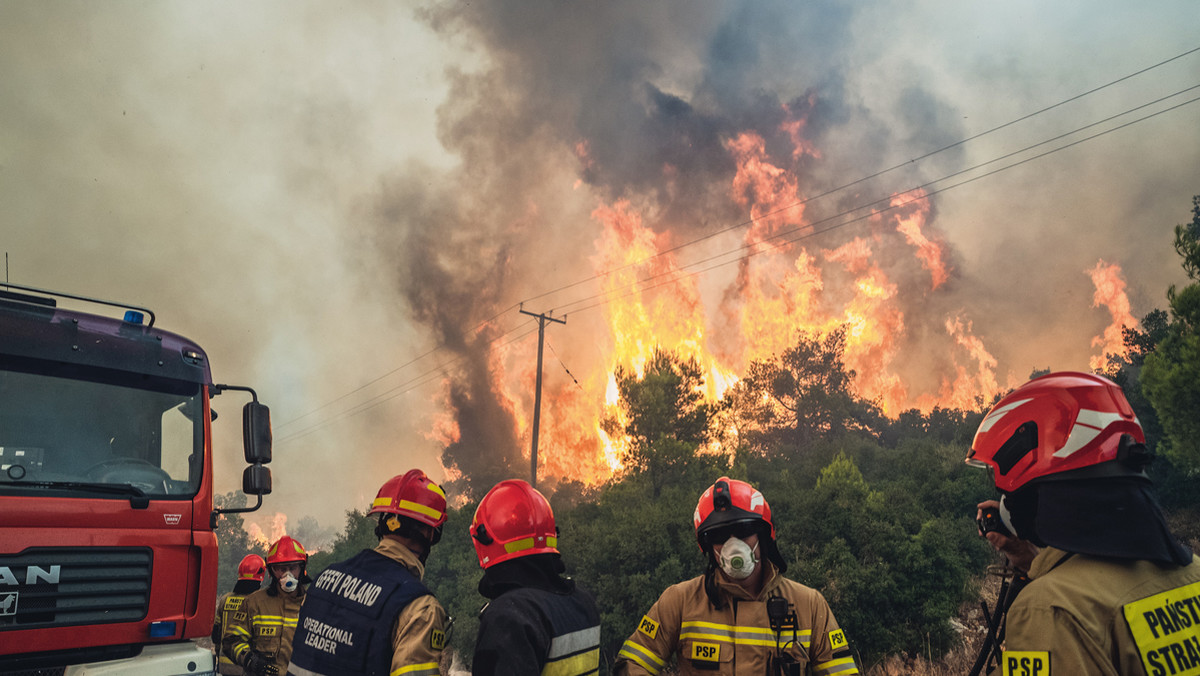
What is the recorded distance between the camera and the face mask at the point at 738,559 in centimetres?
392

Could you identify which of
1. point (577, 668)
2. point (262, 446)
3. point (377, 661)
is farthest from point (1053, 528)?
point (262, 446)

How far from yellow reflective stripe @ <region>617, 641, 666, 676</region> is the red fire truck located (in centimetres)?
293

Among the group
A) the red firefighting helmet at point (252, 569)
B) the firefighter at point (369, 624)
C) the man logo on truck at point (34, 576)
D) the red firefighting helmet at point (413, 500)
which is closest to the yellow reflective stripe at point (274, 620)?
the red firefighting helmet at point (252, 569)

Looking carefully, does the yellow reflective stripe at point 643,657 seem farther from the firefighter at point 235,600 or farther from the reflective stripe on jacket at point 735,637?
the firefighter at point 235,600

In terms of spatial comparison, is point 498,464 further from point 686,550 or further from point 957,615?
point 957,615

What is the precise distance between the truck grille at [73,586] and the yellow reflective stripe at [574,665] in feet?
10.8

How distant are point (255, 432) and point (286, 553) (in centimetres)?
340

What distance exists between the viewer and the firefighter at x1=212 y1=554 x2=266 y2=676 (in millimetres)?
7883

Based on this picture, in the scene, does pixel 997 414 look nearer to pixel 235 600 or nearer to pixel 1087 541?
pixel 1087 541

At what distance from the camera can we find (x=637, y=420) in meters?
41.1

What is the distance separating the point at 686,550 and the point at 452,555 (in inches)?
547

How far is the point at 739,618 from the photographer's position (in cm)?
395

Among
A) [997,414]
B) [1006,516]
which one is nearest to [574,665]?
[1006,516]

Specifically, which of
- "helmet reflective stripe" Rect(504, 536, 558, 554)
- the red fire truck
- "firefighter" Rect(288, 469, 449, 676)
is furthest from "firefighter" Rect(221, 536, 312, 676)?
"helmet reflective stripe" Rect(504, 536, 558, 554)
